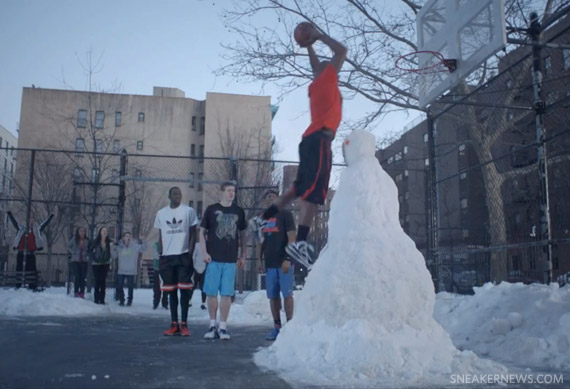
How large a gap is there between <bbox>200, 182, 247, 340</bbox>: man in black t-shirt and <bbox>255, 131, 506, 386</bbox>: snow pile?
1417 mm

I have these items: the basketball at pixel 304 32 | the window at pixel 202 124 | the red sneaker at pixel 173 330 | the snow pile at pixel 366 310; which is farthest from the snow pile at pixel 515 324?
the window at pixel 202 124

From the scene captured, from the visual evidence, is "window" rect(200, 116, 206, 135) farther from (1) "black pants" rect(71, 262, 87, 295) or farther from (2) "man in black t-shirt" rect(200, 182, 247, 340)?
(2) "man in black t-shirt" rect(200, 182, 247, 340)

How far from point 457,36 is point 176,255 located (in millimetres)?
5875

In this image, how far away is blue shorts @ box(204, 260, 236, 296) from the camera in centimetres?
629

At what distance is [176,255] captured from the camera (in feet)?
22.0

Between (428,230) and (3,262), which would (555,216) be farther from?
(3,262)

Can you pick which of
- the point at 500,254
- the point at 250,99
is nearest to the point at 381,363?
the point at 500,254

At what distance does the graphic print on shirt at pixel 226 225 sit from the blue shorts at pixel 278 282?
715 mm

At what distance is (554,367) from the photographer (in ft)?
15.0

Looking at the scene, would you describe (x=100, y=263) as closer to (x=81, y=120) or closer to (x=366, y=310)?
(x=366, y=310)

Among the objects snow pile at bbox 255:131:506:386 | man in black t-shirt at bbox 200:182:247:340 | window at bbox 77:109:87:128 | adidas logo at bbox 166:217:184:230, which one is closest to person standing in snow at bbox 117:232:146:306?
adidas logo at bbox 166:217:184:230

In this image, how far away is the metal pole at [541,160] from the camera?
22.6 ft

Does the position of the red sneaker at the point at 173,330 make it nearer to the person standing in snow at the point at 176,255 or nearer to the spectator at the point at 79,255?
the person standing in snow at the point at 176,255

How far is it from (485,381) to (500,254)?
340 inches
